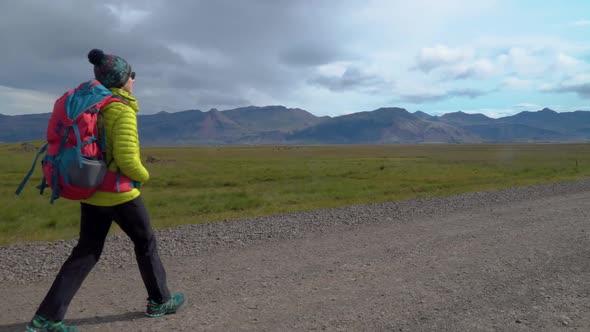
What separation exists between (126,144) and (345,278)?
2.92 m

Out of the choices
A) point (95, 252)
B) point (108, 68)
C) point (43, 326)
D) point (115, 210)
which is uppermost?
point (108, 68)

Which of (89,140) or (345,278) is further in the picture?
(345,278)

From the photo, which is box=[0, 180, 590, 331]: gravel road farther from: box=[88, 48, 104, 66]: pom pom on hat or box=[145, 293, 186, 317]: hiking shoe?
box=[88, 48, 104, 66]: pom pom on hat

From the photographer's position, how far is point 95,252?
3.76 metres

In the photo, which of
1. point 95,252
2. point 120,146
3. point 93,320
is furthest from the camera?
point 93,320

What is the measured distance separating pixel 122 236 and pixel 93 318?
160 inches

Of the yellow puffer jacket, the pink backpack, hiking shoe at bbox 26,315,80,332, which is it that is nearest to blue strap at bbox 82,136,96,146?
the pink backpack

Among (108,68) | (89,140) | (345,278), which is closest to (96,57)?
(108,68)

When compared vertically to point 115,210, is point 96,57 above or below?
above

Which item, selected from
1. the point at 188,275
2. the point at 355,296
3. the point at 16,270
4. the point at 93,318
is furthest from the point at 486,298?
the point at 16,270

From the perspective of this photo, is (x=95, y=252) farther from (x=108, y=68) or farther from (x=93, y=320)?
(x=108, y=68)

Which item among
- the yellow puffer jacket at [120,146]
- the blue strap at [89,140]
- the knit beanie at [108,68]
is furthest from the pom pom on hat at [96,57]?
the blue strap at [89,140]

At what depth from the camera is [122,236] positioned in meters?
7.76

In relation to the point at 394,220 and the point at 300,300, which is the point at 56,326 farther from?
the point at 394,220
